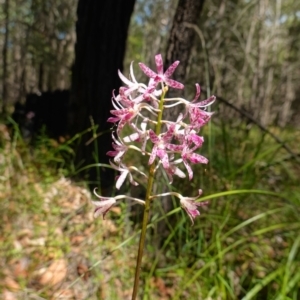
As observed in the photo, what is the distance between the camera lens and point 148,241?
10.8ft

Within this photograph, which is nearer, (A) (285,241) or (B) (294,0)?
(A) (285,241)

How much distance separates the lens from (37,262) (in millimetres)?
2889

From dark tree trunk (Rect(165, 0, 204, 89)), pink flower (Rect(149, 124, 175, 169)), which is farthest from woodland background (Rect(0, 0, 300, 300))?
pink flower (Rect(149, 124, 175, 169))

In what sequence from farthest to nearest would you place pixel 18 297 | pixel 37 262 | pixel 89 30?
pixel 89 30
pixel 37 262
pixel 18 297

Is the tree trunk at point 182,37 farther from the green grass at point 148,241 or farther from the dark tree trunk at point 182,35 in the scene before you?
the green grass at point 148,241

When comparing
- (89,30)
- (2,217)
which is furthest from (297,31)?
(2,217)

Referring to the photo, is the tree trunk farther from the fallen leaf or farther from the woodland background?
the fallen leaf

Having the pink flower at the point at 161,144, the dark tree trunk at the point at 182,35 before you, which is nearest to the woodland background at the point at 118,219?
the dark tree trunk at the point at 182,35

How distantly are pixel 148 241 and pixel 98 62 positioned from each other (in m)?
1.62

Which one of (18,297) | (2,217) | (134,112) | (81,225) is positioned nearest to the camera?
(134,112)

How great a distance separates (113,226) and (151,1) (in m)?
16.8

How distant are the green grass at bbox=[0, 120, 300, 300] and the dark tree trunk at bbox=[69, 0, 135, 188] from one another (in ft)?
0.89

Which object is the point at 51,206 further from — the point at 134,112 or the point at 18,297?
the point at 134,112

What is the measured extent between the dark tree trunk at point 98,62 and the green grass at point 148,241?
27 cm
